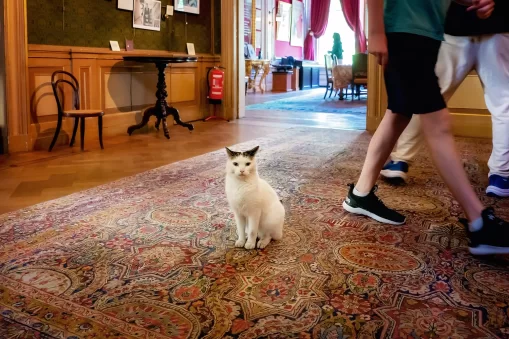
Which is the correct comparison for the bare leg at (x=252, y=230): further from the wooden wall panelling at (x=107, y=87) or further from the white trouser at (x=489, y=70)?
the wooden wall panelling at (x=107, y=87)

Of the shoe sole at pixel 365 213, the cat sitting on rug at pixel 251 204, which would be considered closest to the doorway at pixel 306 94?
the shoe sole at pixel 365 213

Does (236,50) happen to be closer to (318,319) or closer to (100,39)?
(100,39)

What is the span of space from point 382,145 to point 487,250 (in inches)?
25.4

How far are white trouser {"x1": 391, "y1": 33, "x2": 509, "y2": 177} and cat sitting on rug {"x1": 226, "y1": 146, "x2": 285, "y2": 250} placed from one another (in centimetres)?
123

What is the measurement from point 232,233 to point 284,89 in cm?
1141

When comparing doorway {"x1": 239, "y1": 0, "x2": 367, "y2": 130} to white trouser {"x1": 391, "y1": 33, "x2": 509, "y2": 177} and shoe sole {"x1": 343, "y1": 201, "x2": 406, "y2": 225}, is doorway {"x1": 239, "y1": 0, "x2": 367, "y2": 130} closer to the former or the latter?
white trouser {"x1": 391, "y1": 33, "x2": 509, "y2": 177}

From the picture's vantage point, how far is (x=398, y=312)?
4.30 ft

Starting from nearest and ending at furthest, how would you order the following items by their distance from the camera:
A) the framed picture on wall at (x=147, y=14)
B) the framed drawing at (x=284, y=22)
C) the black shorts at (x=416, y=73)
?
the black shorts at (x=416, y=73) < the framed picture on wall at (x=147, y=14) < the framed drawing at (x=284, y=22)

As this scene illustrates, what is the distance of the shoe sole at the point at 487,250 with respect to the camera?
1615mm

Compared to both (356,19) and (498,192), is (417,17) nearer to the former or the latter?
(498,192)

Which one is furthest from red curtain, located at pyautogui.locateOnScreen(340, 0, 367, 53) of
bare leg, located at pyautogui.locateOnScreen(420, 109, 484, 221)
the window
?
bare leg, located at pyautogui.locateOnScreen(420, 109, 484, 221)

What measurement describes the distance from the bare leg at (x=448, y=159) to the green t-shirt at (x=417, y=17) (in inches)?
11.5

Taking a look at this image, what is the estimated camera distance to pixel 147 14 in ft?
17.4

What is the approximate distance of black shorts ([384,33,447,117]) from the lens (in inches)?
67.8
